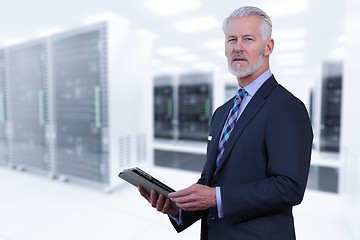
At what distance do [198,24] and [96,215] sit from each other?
16.3 feet

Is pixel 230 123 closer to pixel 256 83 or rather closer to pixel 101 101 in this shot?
pixel 256 83

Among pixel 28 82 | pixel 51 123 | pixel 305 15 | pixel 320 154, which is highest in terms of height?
pixel 305 15

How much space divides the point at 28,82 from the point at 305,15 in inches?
220

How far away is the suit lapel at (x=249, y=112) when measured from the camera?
85 centimetres

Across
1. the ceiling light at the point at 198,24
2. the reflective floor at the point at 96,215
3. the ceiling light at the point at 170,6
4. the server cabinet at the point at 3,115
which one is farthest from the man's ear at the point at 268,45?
the ceiling light at the point at 198,24

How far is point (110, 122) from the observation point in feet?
9.32

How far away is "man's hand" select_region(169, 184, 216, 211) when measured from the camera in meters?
0.77

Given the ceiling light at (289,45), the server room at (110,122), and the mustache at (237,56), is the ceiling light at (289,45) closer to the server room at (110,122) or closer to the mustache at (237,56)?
the server room at (110,122)

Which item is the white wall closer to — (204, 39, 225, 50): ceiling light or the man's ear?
the man's ear

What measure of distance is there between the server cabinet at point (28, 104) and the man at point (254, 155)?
3.35 m

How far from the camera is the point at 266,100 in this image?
2.81 feet

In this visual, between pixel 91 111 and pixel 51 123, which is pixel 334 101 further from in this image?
pixel 51 123

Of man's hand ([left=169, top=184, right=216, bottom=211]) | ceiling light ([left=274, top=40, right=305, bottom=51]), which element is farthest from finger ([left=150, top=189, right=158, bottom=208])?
ceiling light ([left=274, top=40, right=305, bottom=51])

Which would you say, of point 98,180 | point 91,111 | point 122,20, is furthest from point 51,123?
point 122,20
